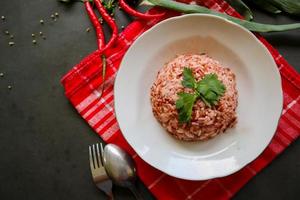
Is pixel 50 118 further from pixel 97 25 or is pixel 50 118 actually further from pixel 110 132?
pixel 97 25

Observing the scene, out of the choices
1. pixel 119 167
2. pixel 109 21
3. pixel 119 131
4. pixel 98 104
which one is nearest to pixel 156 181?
pixel 119 167

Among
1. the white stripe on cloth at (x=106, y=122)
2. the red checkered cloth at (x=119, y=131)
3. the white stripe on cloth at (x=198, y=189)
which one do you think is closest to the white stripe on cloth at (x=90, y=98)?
the red checkered cloth at (x=119, y=131)

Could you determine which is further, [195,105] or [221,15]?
[221,15]

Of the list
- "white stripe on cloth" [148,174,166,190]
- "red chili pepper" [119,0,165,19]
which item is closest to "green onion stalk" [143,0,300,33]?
"red chili pepper" [119,0,165,19]

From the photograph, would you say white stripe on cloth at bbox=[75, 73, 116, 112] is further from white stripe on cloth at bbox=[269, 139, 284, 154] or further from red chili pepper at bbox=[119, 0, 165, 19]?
white stripe on cloth at bbox=[269, 139, 284, 154]

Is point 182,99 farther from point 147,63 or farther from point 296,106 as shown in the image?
point 296,106

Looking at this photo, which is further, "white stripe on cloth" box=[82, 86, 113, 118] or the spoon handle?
"white stripe on cloth" box=[82, 86, 113, 118]

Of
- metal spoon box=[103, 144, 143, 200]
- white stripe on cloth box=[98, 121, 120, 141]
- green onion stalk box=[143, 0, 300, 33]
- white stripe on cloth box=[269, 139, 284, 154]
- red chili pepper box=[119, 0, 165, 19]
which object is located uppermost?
green onion stalk box=[143, 0, 300, 33]
